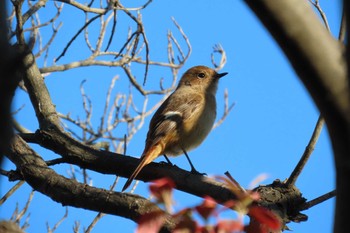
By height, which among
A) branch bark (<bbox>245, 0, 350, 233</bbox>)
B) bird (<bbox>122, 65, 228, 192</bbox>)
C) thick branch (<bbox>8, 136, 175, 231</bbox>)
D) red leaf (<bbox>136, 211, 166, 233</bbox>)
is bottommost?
red leaf (<bbox>136, 211, 166, 233</bbox>)

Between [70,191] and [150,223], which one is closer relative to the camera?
[150,223]

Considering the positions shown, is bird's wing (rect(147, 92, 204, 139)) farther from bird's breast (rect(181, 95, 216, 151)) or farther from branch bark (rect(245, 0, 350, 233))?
branch bark (rect(245, 0, 350, 233))

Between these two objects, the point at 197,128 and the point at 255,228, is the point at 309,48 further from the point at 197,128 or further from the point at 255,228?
the point at 197,128

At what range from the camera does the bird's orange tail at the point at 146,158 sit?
14.1 feet

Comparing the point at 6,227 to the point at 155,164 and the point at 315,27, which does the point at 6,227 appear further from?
the point at 155,164

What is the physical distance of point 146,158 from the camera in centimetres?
474

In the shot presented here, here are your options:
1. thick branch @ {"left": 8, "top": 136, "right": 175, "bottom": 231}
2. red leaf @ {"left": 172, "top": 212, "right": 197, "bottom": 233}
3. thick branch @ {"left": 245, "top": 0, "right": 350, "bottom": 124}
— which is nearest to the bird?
thick branch @ {"left": 8, "top": 136, "right": 175, "bottom": 231}

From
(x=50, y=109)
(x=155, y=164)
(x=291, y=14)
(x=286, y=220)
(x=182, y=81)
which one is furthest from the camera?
(x=182, y=81)

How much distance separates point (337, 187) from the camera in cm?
122

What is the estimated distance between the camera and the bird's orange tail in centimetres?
429

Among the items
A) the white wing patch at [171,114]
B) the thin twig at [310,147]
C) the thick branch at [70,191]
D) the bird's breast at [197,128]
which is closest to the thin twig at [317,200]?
the thin twig at [310,147]

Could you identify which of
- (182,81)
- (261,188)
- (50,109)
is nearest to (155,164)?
(50,109)

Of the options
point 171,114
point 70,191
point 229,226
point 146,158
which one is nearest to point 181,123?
point 171,114

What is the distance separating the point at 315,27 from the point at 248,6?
18 centimetres
